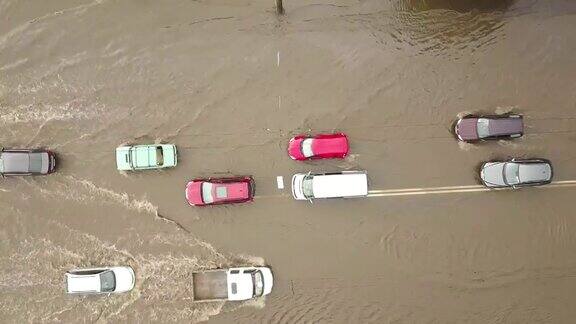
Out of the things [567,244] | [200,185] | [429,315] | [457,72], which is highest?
[457,72]

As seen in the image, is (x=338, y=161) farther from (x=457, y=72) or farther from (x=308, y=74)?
(x=457, y=72)

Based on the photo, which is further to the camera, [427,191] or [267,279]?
[427,191]

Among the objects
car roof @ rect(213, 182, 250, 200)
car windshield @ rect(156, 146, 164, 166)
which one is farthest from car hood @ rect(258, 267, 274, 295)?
car windshield @ rect(156, 146, 164, 166)

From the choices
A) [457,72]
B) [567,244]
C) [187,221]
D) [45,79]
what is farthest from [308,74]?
[567,244]

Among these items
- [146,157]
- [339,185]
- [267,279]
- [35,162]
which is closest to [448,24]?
[339,185]

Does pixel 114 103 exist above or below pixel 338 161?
Answer: above

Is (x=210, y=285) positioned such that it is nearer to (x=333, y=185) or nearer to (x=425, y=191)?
(x=333, y=185)
